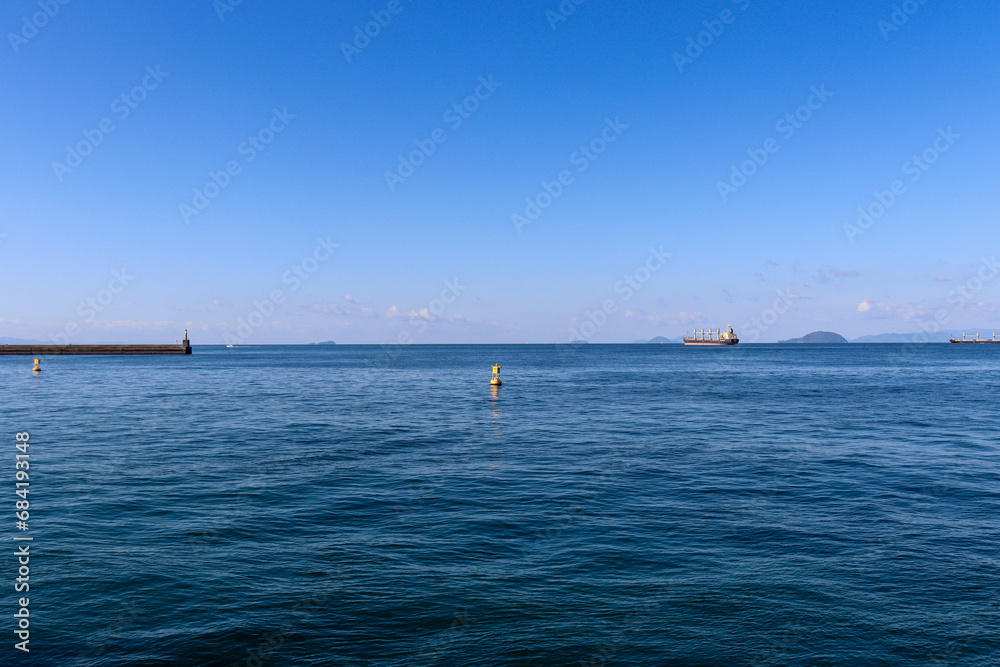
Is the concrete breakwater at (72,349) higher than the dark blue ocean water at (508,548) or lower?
higher

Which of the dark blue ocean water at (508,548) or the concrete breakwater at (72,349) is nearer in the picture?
the dark blue ocean water at (508,548)

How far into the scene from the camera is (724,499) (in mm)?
22125

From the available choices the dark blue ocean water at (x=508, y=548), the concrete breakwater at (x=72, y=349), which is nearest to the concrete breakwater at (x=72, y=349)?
the concrete breakwater at (x=72, y=349)

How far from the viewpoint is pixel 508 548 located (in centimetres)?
1683

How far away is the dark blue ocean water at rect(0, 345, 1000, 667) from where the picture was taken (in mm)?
11789

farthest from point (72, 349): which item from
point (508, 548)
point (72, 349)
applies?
point (508, 548)

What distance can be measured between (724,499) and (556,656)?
42.8 feet

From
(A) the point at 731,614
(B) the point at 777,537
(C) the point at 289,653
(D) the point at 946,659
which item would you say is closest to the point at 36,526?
(C) the point at 289,653

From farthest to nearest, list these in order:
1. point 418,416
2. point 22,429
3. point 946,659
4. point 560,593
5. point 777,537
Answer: point 418,416 → point 22,429 → point 777,537 → point 560,593 → point 946,659

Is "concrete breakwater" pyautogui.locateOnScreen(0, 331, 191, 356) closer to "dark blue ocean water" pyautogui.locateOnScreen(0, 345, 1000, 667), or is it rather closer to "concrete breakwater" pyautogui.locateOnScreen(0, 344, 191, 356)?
"concrete breakwater" pyautogui.locateOnScreen(0, 344, 191, 356)

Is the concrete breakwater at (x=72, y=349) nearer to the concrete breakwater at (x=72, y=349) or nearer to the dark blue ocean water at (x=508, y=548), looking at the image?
the concrete breakwater at (x=72, y=349)

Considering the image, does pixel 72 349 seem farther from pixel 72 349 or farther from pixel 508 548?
pixel 508 548

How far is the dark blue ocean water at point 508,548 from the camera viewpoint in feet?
38.7

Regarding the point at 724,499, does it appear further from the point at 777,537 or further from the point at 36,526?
the point at 36,526
